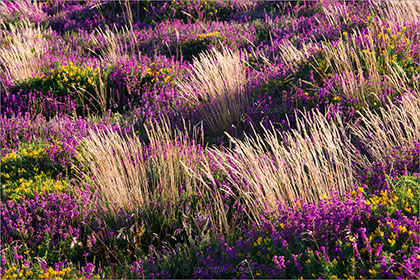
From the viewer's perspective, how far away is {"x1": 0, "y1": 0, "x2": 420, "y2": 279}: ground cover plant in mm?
2984

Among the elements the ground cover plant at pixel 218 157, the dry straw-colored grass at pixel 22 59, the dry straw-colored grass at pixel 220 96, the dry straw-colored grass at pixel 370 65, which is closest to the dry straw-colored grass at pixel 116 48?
the ground cover plant at pixel 218 157

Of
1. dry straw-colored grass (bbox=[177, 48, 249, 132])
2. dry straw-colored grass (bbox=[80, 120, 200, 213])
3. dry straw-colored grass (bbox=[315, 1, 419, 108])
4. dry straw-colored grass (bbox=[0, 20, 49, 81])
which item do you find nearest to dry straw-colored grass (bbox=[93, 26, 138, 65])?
dry straw-colored grass (bbox=[0, 20, 49, 81])

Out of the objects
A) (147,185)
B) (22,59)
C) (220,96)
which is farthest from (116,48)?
(147,185)

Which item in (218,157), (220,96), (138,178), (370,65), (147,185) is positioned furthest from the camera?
(220,96)

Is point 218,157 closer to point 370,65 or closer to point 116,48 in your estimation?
point 370,65

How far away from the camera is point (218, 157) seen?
4.19 m

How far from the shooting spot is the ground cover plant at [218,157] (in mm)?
2984

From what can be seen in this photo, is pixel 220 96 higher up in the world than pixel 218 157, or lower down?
higher up

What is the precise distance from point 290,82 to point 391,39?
4.79 feet

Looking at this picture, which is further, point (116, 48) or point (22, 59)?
point (116, 48)

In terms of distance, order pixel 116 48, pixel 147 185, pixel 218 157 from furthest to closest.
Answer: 1. pixel 116 48
2. pixel 218 157
3. pixel 147 185

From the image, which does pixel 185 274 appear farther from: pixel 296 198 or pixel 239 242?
pixel 296 198

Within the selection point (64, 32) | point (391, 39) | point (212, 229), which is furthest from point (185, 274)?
point (64, 32)

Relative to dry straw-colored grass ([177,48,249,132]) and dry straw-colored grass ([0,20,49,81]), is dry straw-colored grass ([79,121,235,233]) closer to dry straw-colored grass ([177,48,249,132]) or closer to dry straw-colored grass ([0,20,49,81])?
dry straw-colored grass ([177,48,249,132])
